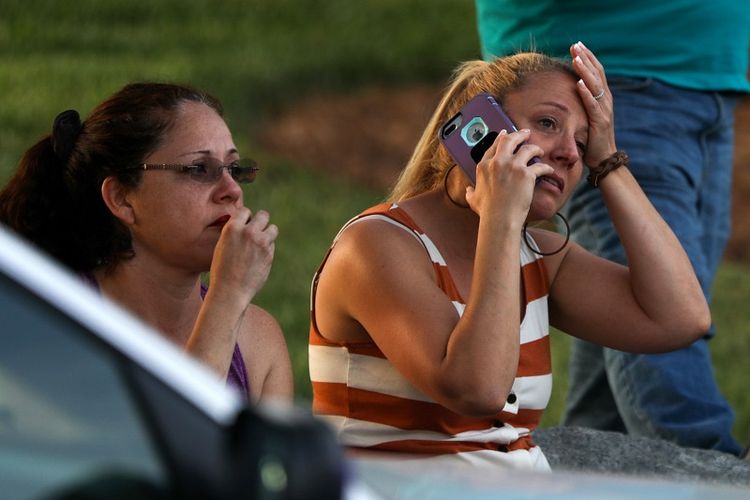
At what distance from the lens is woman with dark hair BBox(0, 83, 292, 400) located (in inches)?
128

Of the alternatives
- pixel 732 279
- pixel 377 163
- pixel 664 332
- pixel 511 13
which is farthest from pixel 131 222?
pixel 377 163

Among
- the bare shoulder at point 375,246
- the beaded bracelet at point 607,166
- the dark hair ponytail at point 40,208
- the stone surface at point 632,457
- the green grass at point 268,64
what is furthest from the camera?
the green grass at point 268,64

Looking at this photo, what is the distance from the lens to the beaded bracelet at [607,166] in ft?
11.5

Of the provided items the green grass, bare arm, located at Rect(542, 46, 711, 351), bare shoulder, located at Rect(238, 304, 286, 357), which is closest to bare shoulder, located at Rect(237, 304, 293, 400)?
bare shoulder, located at Rect(238, 304, 286, 357)

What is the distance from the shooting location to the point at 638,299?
11.7 ft

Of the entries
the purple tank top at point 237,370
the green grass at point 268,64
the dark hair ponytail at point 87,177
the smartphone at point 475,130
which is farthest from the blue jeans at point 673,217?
the green grass at point 268,64

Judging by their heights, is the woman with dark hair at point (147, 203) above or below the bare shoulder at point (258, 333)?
above

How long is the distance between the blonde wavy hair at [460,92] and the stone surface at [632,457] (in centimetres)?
77

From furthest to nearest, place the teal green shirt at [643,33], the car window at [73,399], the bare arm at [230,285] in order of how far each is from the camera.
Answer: the teal green shirt at [643,33] → the bare arm at [230,285] → the car window at [73,399]

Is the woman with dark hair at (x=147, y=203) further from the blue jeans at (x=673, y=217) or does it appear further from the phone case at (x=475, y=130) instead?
the blue jeans at (x=673, y=217)

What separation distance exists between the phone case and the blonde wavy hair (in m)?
0.09

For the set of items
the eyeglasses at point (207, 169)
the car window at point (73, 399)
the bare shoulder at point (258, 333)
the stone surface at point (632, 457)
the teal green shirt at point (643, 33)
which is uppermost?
the teal green shirt at point (643, 33)

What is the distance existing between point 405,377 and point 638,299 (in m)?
0.65

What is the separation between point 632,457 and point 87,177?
150 cm
